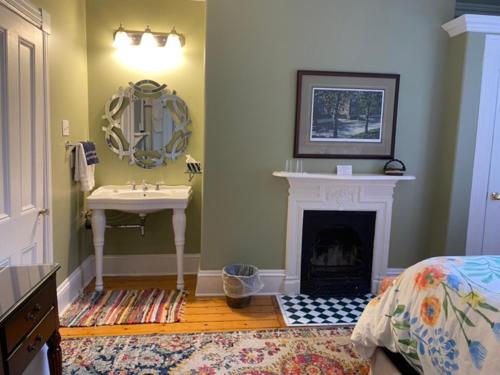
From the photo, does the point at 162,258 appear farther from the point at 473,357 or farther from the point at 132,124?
the point at 473,357

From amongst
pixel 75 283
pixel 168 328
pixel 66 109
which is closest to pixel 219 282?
pixel 168 328

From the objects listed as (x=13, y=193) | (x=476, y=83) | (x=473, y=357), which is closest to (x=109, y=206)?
(x=13, y=193)

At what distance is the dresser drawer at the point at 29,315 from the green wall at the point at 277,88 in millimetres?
1694

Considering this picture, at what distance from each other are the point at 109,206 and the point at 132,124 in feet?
2.72

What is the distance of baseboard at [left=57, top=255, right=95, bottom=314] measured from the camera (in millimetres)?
2883

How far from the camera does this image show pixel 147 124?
11.7 ft

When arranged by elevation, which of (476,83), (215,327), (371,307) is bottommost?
(215,327)

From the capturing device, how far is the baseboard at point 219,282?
10.8ft

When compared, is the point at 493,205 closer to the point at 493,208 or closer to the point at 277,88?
the point at 493,208

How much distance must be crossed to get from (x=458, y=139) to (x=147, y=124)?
2671 millimetres

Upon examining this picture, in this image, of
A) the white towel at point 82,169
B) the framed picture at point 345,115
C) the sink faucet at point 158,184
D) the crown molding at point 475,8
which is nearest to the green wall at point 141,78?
the sink faucet at point 158,184

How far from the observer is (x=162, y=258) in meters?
3.77

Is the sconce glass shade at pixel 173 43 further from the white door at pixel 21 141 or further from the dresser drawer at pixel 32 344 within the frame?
the dresser drawer at pixel 32 344

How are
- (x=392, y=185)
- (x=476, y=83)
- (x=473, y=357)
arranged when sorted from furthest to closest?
(x=392, y=185), (x=476, y=83), (x=473, y=357)
